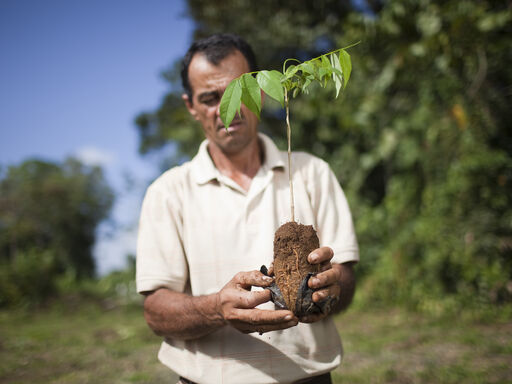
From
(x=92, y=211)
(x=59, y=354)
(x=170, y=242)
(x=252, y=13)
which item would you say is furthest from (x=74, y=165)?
(x=170, y=242)

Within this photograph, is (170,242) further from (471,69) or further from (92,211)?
(92,211)

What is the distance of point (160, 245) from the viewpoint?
190cm

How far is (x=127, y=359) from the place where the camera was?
19.6ft

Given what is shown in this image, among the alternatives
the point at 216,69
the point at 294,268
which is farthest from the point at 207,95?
the point at 294,268

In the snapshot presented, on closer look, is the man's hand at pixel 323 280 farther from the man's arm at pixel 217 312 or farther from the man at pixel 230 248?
the man's arm at pixel 217 312

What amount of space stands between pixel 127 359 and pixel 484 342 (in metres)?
4.85

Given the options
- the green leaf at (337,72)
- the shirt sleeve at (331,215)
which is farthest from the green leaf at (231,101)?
the shirt sleeve at (331,215)

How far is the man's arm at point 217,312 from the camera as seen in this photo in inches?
58.6

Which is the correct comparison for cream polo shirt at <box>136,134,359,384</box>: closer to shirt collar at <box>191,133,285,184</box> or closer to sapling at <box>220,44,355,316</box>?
shirt collar at <box>191,133,285,184</box>

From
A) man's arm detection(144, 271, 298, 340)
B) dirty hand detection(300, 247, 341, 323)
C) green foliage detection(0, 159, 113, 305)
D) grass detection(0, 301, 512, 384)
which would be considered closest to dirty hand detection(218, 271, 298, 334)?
man's arm detection(144, 271, 298, 340)

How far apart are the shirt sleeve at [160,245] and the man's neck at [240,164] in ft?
1.08

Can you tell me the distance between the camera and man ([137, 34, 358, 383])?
1.69 meters

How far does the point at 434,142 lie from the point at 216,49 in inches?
216

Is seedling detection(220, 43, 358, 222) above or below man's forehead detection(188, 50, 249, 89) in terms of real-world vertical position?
below
